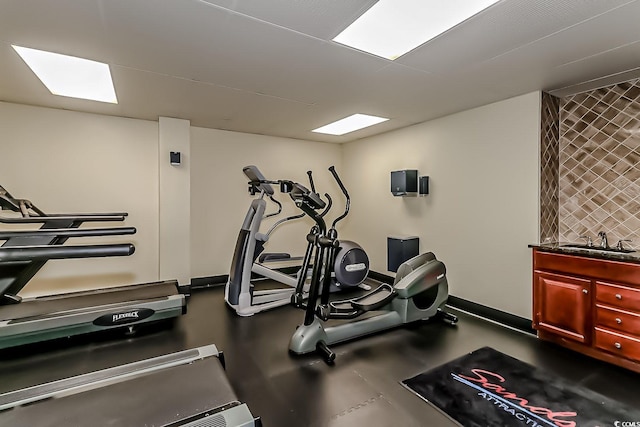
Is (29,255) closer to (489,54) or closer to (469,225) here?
(489,54)

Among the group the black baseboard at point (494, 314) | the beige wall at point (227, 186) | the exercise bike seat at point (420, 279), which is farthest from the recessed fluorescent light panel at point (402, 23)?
the beige wall at point (227, 186)

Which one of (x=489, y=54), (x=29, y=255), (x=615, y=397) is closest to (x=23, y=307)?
(x=29, y=255)

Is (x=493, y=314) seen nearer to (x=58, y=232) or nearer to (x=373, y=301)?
(x=373, y=301)

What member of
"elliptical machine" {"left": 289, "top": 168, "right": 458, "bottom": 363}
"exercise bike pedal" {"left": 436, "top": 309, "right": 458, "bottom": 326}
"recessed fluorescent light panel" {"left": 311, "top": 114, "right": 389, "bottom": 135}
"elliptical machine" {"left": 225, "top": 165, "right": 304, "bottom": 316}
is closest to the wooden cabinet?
"exercise bike pedal" {"left": 436, "top": 309, "right": 458, "bottom": 326}

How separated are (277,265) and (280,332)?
7.91ft

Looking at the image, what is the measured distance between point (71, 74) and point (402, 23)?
3.25 metres

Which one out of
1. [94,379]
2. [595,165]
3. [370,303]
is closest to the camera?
[94,379]

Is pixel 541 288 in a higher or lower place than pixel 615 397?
higher

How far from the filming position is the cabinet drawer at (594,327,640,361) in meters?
2.48

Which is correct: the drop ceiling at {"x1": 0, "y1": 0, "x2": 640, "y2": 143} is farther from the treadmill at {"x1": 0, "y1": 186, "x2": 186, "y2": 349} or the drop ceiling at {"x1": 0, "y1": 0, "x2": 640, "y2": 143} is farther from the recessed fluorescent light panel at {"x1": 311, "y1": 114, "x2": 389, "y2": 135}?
the treadmill at {"x1": 0, "y1": 186, "x2": 186, "y2": 349}

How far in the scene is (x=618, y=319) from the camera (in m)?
2.58

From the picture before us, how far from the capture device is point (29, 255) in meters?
1.87

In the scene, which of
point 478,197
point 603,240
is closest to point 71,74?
point 478,197

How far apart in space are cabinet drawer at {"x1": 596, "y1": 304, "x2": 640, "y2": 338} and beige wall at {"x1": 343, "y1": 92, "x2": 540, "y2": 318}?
711 mm
